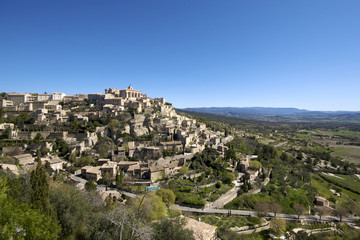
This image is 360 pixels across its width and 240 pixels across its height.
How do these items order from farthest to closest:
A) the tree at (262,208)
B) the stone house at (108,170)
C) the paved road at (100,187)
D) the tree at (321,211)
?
the stone house at (108,170), the tree at (321,211), the paved road at (100,187), the tree at (262,208)

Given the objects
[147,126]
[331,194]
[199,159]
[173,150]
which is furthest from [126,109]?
[331,194]

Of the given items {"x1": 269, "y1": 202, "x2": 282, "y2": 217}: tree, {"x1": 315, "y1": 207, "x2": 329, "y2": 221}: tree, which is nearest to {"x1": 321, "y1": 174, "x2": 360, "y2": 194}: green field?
{"x1": 315, "y1": 207, "x2": 329, "y2": 221}: tree

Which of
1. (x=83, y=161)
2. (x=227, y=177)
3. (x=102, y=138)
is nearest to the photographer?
(x=227, y=177)

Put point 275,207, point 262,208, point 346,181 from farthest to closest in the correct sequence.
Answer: point 346,181 → point 275,207 → point 262,208

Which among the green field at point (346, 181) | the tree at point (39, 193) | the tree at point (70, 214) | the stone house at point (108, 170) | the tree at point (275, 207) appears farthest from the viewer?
the green field at point (346, 181)

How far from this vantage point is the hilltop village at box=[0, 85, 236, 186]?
3497cm

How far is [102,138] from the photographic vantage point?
4556 centimetres

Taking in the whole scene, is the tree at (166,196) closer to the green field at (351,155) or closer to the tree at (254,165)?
the tree at (254,165)

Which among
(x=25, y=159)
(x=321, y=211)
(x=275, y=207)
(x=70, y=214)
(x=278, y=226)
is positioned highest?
(x=70, y=214)

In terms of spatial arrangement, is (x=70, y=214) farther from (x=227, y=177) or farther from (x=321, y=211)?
(x=321, y=211)

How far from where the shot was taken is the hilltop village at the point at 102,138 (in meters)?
35.0

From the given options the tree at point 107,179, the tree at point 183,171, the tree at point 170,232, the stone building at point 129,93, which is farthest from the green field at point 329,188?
the stone building at point 129,93

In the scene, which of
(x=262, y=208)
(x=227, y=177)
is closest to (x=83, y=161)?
(x=227, y=177)

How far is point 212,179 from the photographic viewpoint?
3488 cm
